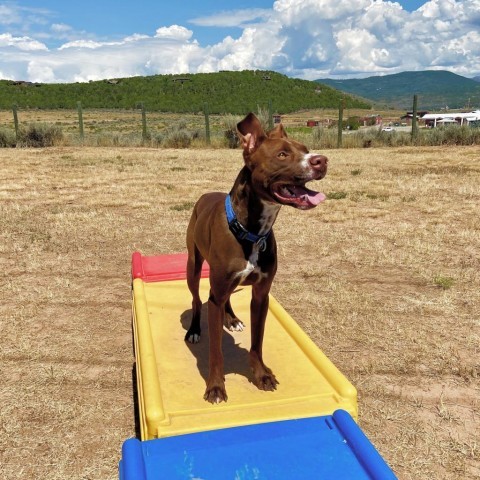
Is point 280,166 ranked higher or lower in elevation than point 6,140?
lower

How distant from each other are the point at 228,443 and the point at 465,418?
6.30 feet

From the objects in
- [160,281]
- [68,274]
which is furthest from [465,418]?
[68,274]

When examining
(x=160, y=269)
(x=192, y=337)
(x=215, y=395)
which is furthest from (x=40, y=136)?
(x=215, y=395)

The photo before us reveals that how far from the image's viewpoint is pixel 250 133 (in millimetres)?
2740

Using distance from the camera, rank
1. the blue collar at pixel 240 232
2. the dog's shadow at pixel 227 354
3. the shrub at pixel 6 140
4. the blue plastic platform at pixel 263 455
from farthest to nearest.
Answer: the shrub at pixel 6 140 < the dog's shadow at pixel 227 354 < the blue collar at pixel 240 232 < the blue plastic platform at pixel 263 455

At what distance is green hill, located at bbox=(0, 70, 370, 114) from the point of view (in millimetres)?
74188

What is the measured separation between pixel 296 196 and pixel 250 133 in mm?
440

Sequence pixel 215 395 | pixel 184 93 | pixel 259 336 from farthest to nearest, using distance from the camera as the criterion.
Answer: pixel 184 93 → pixel 259 336 → pixel 215 395

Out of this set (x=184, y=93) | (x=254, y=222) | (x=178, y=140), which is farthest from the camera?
(x=184, y=93)

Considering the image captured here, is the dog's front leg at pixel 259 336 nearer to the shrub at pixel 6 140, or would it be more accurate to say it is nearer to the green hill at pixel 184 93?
the shrub at pixel 6 140

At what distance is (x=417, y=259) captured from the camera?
21.6ft

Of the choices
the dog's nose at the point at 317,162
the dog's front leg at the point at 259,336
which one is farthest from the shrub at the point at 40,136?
the dog's nose at the point at 317,162

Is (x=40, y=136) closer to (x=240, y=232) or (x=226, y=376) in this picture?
(x=226, y=376)

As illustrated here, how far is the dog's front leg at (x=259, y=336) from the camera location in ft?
10.4
